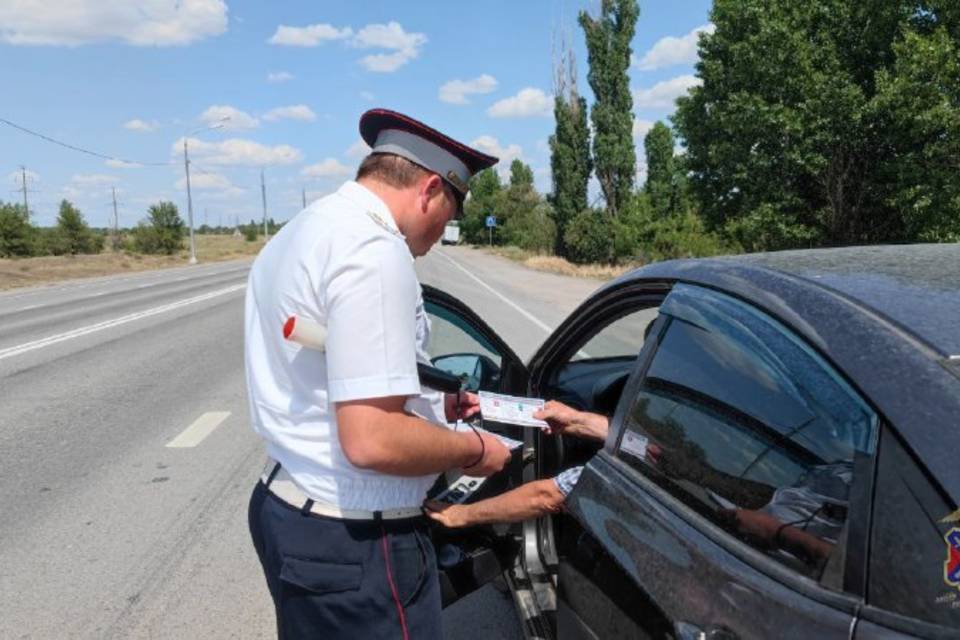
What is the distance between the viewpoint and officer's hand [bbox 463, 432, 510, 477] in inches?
70.7

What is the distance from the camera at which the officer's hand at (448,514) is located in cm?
201

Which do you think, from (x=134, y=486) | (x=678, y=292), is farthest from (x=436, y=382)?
(x=134, y=486)

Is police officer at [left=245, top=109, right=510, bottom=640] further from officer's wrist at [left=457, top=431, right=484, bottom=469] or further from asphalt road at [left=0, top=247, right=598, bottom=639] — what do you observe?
asphalt road at [left=0, top=247, right=598, bottom=639]

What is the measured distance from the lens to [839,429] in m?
1.31

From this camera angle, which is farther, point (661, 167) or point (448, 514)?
point (661, 167)

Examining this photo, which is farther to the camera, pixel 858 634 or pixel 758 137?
pixel 758 137

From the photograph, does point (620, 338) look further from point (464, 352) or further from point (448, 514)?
point (448, 514)

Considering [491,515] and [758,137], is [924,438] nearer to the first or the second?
[491,515]

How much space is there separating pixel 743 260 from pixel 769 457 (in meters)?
0.60

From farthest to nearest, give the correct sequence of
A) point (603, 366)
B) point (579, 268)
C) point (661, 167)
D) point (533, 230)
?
point (533, 230) < point (661, 167) < point (579, 268) < point (603, 366)

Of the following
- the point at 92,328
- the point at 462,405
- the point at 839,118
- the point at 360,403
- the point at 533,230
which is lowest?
the point at 92,328

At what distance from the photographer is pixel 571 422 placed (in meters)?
2.44

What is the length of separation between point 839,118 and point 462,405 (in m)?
21.8

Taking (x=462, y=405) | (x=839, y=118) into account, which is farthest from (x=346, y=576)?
(x=839, y=118)
